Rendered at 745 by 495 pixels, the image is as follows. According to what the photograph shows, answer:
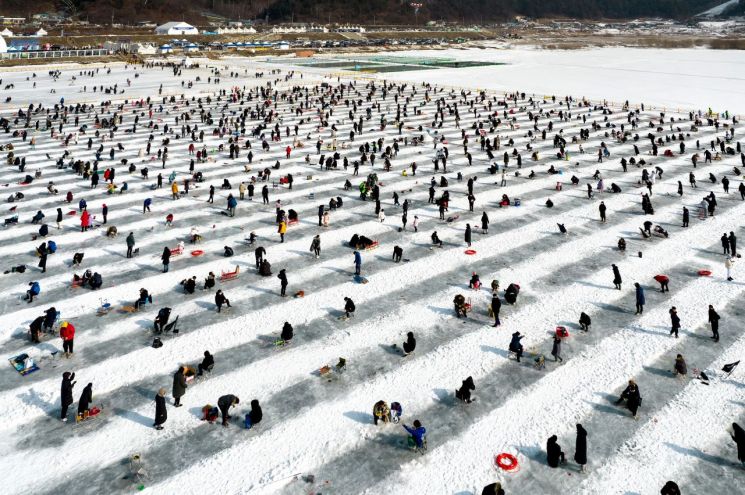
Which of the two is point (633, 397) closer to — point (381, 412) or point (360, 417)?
point (381, 412)

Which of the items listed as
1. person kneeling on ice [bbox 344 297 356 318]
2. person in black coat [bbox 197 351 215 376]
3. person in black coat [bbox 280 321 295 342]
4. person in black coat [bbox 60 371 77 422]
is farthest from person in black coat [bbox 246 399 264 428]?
person kneeling on ice [bbox 344 297 356 318]

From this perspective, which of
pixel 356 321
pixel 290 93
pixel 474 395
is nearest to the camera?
pixel 474 395

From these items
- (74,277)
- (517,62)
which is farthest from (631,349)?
(517,62)

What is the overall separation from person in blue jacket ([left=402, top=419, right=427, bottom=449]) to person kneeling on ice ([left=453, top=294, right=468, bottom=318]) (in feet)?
22.4

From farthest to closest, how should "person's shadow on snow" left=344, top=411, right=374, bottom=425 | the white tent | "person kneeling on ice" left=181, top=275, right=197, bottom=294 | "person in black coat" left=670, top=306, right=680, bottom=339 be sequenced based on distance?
the white tent, "person kneeling on ice" left=181, top=275, right=197, bottom=294, "person in black coat" left=670, top=306, right=680, bottom=339, "person's shadow on snow" left=344, top=411, right=374, bottom=425

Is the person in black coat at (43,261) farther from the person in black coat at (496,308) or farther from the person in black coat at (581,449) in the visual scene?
the person in black coat at (581,449)

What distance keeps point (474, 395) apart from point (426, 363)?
202 centimetres

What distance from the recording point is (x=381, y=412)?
14.0m

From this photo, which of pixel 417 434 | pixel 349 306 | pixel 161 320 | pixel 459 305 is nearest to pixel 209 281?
pixel 161 320

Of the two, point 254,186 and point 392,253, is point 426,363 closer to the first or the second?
point 392,253

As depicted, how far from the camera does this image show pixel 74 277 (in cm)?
2147

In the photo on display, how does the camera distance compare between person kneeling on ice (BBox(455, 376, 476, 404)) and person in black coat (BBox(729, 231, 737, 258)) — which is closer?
person kneeling on ice (BBox(455, 376, 476, 404))

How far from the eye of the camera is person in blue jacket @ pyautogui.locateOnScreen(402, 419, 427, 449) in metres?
13.0

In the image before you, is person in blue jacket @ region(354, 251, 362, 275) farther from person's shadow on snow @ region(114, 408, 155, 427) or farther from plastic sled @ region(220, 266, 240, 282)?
person's shadow on snow @ region(114, 408, 155, 427)
